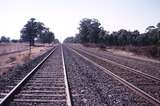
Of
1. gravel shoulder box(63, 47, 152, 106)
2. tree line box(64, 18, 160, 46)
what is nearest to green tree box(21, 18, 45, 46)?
tree line box(64, 18, 160, 46)

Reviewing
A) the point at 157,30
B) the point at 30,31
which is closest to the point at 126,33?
the point at 157,30

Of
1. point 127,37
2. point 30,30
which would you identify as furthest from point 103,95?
point 30,30

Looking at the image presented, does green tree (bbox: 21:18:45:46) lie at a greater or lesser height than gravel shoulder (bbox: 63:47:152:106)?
greater

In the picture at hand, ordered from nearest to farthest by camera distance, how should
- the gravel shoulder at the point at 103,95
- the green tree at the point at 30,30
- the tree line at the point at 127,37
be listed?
the gravel shoulder at the point at 103,95
the tree line at the point at 127,37
the green tree at the point at 30,30

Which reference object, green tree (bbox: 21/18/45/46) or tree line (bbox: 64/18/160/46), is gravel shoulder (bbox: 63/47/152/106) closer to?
tree line (bbox: 64/18/160/46)

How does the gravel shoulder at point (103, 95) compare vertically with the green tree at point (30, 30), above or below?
below

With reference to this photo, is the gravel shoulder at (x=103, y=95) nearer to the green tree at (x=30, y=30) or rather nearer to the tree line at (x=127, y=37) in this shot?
the tree line at (x=127, y=37)

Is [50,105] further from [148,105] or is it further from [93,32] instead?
[93,32]

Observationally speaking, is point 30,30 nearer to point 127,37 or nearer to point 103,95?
point 127,37

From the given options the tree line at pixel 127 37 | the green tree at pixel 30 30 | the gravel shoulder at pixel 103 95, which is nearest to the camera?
the gravel shoulder at pixel 103 95

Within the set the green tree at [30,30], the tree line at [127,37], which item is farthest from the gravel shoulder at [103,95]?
the green tree at [30,30]

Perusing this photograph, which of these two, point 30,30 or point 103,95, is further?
point 30,30

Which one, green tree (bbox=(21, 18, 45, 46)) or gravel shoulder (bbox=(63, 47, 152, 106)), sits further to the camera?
green tree (bbox=(21, 18, 45, 46))

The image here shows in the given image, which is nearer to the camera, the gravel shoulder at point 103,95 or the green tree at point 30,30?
the gravel shoulder at point 103,95
